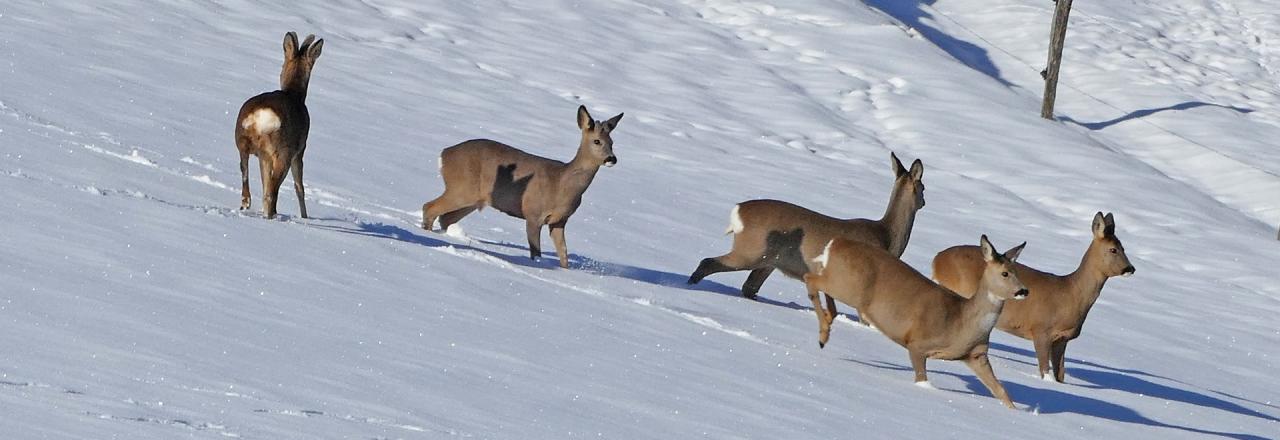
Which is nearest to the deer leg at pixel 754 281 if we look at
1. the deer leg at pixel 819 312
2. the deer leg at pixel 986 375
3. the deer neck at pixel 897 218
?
the deer neck at pixel 897 218

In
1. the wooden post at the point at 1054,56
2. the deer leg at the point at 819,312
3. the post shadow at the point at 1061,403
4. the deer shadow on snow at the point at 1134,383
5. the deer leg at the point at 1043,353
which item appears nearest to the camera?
the post shadow at the point at 1061,403

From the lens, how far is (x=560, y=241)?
1235 centimetres

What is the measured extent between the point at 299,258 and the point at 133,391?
13.5 ft

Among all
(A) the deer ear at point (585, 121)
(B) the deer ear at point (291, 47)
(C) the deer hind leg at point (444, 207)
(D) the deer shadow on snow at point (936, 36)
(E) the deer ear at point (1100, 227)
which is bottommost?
(D) the deer shadow on snow at point (936, 36)

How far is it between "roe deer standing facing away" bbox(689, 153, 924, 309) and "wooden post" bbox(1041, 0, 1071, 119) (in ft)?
68.5

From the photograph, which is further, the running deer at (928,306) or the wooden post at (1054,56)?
the wooden post at (1054,56)

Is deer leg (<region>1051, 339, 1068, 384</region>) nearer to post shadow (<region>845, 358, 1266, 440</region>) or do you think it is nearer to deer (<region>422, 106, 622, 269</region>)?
post shadow (<region>845, 358, 1266, 440</region>)

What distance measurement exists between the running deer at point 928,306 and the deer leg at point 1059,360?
5.03ft

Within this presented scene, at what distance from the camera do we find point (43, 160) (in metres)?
12.2

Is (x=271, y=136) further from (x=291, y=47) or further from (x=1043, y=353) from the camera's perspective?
(x=1043, y=353)

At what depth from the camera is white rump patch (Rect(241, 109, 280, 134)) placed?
37.5 ft

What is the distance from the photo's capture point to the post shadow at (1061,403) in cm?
1040

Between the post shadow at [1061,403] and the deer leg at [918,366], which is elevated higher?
the deer leg at [918,366]

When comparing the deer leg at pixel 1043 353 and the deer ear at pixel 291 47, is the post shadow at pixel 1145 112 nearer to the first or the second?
the deer leg at pixel 1043 353
